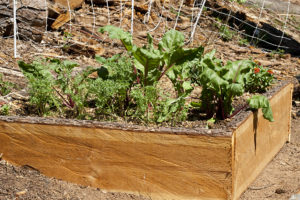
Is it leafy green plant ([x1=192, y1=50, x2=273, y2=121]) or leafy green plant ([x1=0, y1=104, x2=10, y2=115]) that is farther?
leafy green plant ([x1=0, y1=104, x2=10, y2=115])

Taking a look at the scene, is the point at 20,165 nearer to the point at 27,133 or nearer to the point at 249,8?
the point at 27,133

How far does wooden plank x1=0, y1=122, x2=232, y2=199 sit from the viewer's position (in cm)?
262

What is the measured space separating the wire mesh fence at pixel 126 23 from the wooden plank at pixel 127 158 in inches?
79.1

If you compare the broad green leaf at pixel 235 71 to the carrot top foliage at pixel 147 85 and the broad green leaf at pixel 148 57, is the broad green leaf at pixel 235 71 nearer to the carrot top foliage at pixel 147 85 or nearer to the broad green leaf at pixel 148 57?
the carrot top foliage at pixel 147 85

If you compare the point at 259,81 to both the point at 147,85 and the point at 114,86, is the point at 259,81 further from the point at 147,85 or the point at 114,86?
the point at 114,86

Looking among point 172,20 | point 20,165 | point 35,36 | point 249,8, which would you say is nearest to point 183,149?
point 20,165

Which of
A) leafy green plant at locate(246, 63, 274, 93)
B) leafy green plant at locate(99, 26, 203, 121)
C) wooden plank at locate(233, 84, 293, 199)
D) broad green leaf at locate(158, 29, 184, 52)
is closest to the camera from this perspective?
wooden plank at locate(233, 84, 293, 199)

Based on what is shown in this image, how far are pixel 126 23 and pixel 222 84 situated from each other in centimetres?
373

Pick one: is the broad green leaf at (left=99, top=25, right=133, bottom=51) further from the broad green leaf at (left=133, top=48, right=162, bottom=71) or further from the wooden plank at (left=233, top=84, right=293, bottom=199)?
the wooden plank at (left=233, top=84, right=293, bottom=199)

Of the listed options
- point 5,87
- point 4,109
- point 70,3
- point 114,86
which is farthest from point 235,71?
point 70,3

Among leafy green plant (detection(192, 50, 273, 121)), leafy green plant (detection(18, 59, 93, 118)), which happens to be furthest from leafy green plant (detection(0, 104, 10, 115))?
leafy green plant (detection(192, 50, 273, 121))

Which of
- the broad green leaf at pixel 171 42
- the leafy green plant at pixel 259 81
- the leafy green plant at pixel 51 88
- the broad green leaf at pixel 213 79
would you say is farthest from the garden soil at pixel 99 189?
the broad green leaf at pixel 171 42

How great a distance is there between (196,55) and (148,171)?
86 cm

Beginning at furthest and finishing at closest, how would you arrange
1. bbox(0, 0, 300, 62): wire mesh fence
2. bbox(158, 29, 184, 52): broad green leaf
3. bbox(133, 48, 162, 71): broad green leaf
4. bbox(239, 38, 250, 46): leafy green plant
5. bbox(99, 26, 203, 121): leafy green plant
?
bbox(239, 38, 250, 46): leafy green plant < bbox(0, 0, 300, 62): wire mesh fence < bbox(158, 29, 184, 52): broad green leaf < bbox(99, 26, 203, 121): leafy green plant < bbox(133, 48, 162, 71): broad green leaf
